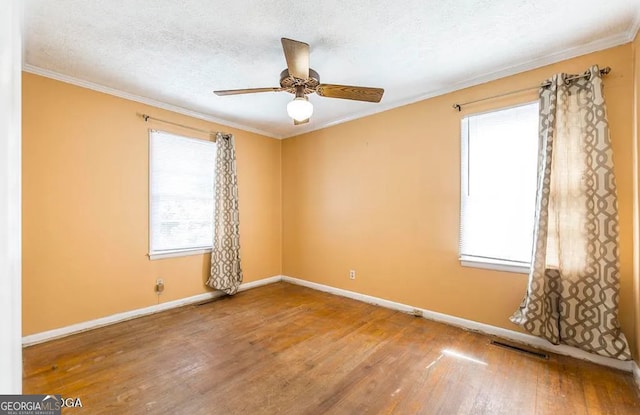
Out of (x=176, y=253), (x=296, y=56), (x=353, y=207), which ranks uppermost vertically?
(x=296, y=56)

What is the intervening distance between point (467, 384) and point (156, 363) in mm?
2442

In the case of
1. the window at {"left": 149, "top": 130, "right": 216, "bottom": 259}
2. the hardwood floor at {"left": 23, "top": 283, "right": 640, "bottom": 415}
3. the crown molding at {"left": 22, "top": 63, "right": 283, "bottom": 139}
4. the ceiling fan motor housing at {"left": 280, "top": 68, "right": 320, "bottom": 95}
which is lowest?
the hardwood floor at {"left": 23, "top": 283, "right": 640, "bottom": 415}

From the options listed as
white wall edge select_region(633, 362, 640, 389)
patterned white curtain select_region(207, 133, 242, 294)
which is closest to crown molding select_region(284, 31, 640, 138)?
patterned white curtain select_region(207, 133, 242, 294)

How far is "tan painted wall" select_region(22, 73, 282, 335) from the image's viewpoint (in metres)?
2.65

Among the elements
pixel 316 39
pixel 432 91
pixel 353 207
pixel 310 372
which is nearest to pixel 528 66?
pixel 432 91

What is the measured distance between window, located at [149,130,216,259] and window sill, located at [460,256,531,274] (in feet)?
10.7

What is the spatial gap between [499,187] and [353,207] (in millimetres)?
1772

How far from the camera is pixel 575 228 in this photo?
7.63ft

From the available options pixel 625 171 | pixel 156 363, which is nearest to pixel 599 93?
pixel 625 171

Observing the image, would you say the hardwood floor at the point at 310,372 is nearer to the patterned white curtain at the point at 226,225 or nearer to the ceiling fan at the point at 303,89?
the patterned white curtain at the point at 226,225

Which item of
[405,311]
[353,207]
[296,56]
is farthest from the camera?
[353,207]

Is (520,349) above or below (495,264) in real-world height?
below

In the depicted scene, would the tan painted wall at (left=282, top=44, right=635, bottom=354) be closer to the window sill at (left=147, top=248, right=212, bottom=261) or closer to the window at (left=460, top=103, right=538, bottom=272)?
the window at (left=460, top=103, right=538, bottom=272)

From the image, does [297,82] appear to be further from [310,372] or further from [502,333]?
[502,333]
